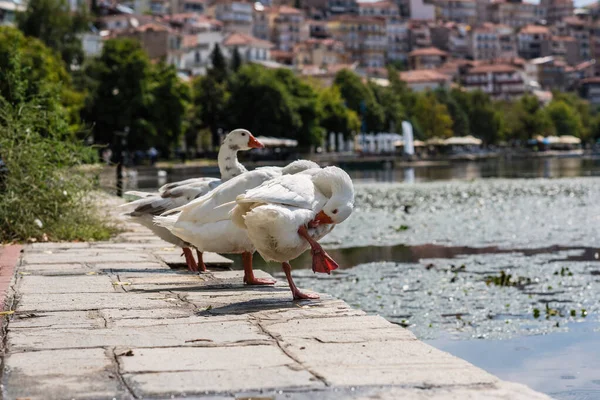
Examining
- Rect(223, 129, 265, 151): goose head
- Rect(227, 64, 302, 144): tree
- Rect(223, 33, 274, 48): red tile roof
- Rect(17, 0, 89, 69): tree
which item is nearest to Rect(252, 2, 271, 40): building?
Rect(223, 33, 274, 48): red tile roof

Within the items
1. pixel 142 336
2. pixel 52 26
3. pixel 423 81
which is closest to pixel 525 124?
pixel 423 81

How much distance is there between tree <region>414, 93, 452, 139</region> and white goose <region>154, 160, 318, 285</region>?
396 ft

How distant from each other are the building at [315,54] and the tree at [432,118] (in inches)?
1588

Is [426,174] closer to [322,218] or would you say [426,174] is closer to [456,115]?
[322,218]

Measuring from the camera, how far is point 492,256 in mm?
17734

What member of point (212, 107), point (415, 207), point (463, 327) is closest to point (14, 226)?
point (463, 327)

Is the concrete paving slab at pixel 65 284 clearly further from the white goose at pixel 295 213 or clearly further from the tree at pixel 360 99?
the tree at pixel 360 99

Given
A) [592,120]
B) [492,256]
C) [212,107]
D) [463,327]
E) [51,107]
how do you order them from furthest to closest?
1. [592,120]
2. [212,107]
3. [51,107]
4. [492,256]
5. [463,327]

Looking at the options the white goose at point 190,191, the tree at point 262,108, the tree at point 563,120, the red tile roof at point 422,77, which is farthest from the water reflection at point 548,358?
the red tile roof at point 422,77

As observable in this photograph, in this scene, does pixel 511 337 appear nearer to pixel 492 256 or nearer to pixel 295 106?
pixel 492 256

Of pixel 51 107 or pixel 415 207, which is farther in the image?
pixel 415 207

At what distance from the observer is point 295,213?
776cm

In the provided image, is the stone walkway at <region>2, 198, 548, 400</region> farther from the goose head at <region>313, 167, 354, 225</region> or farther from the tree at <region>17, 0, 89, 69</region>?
the tree at <region>17, 0, 89, 69</region>

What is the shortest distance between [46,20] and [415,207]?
5262cm
